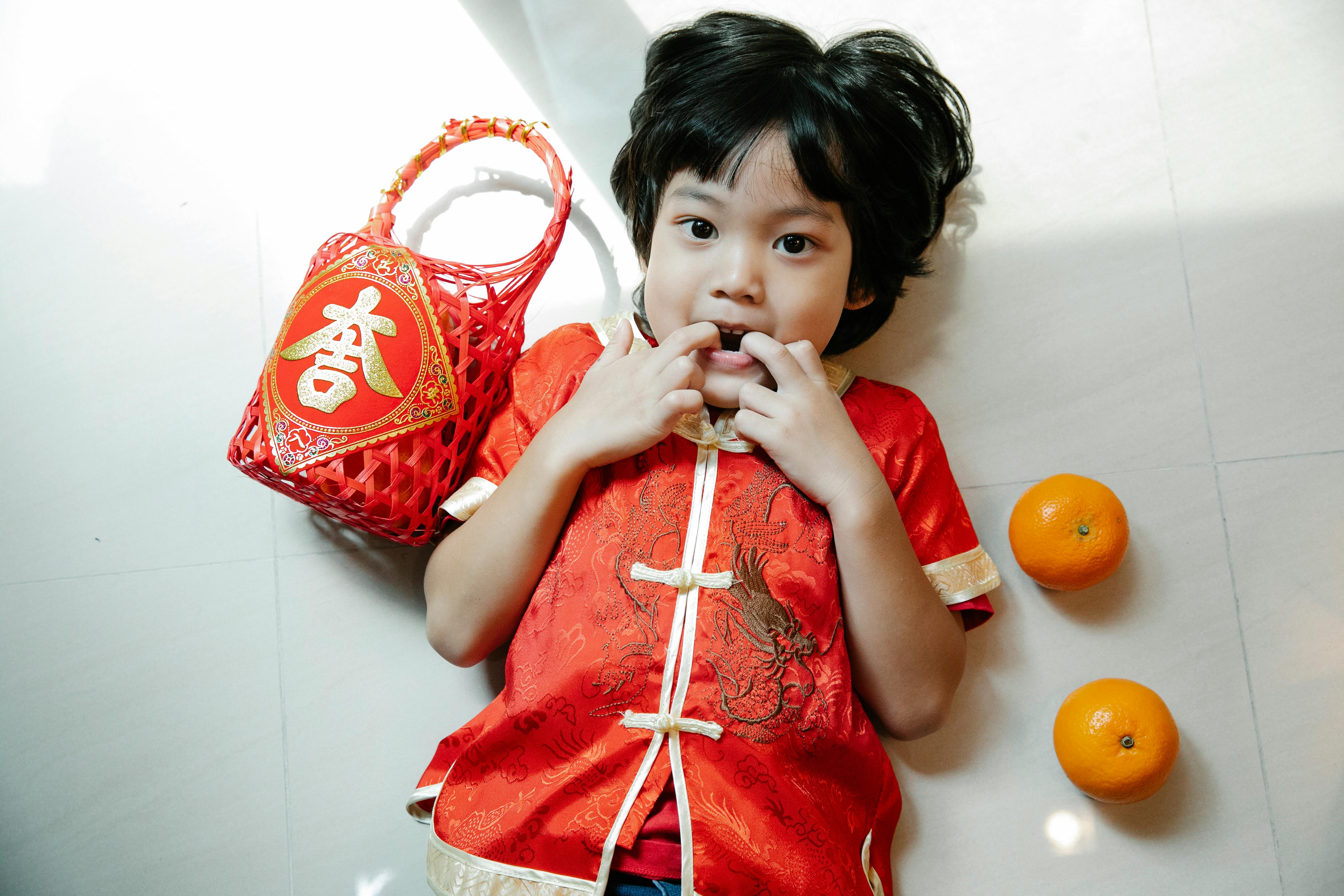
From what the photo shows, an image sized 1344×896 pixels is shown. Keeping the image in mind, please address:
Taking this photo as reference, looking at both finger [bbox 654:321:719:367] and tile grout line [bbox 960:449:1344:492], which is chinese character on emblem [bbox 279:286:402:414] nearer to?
finger [bbox 654:321:719:367]

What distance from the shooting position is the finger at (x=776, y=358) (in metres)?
0.86

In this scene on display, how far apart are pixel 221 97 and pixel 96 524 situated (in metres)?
0.59

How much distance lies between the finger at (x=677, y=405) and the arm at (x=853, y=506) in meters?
0.07

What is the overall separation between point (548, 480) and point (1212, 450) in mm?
886

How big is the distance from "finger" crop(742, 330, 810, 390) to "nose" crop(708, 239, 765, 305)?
1.5 inches

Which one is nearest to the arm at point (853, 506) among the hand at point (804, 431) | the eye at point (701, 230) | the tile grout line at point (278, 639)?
the hand at point (804, 431)

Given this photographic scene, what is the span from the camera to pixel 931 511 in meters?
0.98

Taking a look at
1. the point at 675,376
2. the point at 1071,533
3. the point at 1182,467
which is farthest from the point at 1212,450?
the point at 675,376

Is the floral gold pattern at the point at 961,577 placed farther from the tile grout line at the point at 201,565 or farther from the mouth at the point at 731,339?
the mouth at the point at 731,339

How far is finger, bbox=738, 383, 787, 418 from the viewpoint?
88 cm

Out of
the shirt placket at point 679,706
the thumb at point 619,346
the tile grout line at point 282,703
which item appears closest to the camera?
the shirt placket at point 679,706

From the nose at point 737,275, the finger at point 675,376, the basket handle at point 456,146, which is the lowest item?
the finger at point 675,376

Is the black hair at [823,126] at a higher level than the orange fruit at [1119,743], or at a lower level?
higher

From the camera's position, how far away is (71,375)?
3.64 feet
